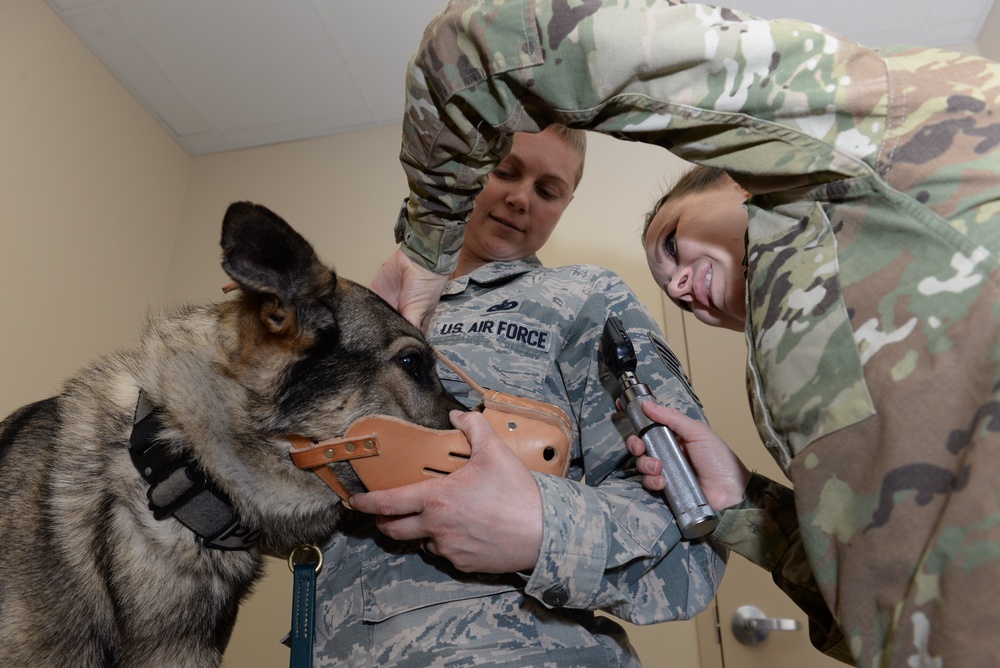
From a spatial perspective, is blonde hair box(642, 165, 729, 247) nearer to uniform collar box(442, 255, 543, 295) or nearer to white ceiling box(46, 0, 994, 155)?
uniform collar box(442, 255, 543, 295)

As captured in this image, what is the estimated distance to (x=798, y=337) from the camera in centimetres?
73

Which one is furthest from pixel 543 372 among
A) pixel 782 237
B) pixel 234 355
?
pixel 782 237

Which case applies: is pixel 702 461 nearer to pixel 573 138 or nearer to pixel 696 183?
pixel 696 183

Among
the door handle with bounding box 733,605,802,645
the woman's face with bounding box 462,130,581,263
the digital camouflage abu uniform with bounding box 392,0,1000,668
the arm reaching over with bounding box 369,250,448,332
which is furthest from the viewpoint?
the door handle with bounding box 733,605,802,645

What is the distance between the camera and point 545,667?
112cm

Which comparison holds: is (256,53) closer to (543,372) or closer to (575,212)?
(575,212)

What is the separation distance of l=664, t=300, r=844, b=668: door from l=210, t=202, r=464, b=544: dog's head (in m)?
1.63

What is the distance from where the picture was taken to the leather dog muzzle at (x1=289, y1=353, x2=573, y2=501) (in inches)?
47.1

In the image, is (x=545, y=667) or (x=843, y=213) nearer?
(x=843, y=213)

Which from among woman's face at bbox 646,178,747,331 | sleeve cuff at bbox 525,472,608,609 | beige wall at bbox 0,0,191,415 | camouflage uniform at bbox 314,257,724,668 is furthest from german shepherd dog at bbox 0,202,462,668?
beige wall at bbox 0,0,191,415

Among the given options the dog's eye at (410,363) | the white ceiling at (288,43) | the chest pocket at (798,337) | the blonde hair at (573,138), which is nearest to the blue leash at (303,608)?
the dog's eye at (410,363)

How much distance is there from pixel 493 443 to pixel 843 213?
0.67 meters

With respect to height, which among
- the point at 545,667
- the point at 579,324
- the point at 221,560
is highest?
the point at 579,324

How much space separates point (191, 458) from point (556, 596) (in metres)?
0.68
